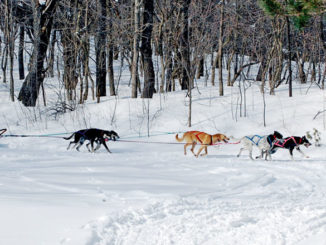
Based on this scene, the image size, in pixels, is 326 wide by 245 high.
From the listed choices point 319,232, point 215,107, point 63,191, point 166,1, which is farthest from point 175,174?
point 166,1

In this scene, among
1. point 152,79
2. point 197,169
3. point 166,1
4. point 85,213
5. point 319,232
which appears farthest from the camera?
point 166,1

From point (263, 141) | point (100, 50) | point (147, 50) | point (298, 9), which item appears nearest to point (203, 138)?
point (263, 141)

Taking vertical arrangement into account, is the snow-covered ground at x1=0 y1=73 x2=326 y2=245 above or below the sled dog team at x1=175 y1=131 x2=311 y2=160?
below

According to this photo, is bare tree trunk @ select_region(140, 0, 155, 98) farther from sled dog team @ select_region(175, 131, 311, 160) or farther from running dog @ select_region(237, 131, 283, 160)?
running dog @ select_region(237, 131, 283, 160)

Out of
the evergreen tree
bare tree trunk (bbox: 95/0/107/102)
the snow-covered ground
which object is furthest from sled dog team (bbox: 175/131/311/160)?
bare tree trunk (bbox: 95/0/107/102)

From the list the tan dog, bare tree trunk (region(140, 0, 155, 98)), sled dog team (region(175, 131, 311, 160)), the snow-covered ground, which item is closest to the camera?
the snow-covered ground

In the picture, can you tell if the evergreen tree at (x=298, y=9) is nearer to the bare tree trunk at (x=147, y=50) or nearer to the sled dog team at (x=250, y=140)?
the sled dog team at (x=250, y=140)

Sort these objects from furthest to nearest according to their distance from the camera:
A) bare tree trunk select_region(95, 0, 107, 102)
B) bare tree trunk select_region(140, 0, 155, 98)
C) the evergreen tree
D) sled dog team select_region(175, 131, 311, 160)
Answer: bare tree trunk select_region(95, 0, 107, 102)
bare tree trunk select_region(140, 0, 155, 98)
sled dog team select_region(175, 131, 311, 160)
the evergreen tree

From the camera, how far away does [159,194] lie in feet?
17.7

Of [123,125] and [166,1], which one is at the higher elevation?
[166,1]

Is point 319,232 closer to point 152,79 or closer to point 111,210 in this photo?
point 111,210

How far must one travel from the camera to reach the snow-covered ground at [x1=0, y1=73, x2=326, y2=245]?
401 cm

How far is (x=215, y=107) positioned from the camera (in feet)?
46.3

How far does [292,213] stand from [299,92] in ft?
40.3
